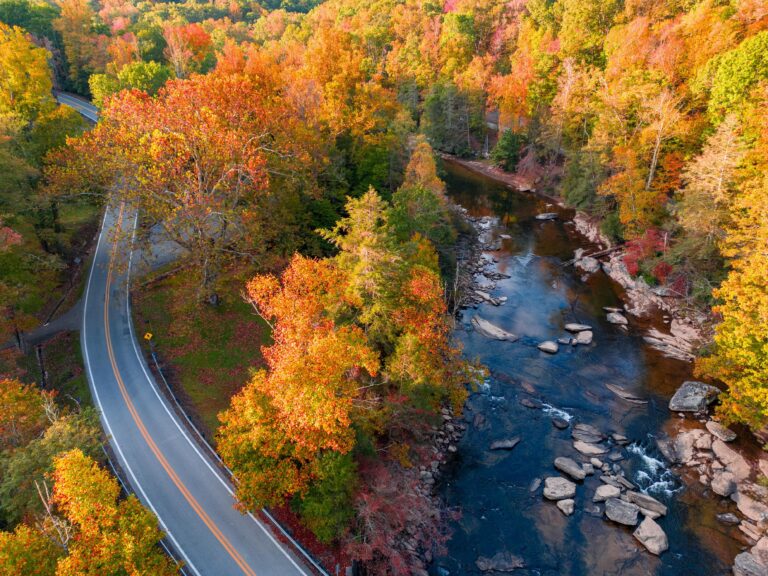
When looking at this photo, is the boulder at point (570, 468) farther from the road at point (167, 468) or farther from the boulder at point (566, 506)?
the road at point (167, 468)

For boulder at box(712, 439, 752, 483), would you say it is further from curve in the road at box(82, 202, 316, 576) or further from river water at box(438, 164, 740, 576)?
curve in the road at box(82, 202, 316, 576)

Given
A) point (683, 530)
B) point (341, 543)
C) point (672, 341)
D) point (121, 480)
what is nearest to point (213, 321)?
point (121, 480)

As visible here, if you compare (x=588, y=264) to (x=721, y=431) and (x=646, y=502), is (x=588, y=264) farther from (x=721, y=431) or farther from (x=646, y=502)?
(x=646, y=502)

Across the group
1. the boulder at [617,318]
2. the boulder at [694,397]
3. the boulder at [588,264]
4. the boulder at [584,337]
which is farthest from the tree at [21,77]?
the boulder at [694,397]

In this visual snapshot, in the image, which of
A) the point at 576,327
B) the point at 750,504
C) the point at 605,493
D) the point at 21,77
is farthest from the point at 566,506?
the point at 21,77

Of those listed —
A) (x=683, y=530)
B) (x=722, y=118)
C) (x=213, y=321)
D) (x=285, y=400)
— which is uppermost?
(x=722, y=118)

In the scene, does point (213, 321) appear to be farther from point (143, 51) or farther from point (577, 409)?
point (143, 51)

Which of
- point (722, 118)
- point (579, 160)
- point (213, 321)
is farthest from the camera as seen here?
point (579, 160)
